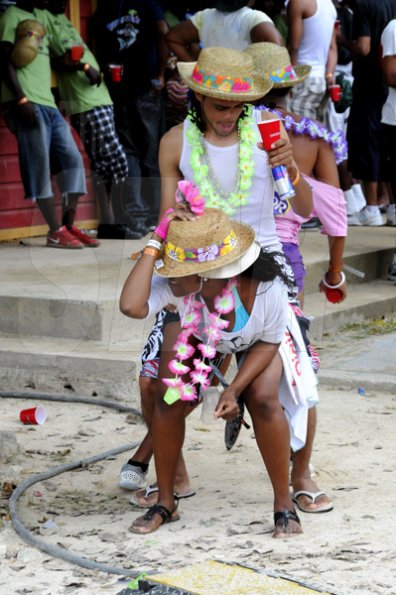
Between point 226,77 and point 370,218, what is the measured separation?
6.76 m

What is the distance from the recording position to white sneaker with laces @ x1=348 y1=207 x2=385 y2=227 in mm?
11094

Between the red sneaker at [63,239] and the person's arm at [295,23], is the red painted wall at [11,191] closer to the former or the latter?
the red sneaker at [63,239]

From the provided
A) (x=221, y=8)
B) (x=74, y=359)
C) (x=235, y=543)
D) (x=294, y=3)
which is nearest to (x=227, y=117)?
(x=235, y=543)

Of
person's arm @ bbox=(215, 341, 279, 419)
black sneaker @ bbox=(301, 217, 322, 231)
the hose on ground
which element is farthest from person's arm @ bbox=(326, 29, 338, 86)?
person's arm @ bbox=(215, 341, 279, 419)

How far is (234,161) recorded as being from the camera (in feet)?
14.9

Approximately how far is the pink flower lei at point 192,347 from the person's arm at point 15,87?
A: 441cm

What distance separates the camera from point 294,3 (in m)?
9.36

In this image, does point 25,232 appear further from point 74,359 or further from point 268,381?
point 268,381

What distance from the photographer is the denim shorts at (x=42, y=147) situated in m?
8.68

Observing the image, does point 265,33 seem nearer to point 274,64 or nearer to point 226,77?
point 274,64

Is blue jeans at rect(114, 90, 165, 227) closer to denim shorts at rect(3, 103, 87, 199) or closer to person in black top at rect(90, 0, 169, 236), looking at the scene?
person in black top at rect(90, 0, 169, 236)

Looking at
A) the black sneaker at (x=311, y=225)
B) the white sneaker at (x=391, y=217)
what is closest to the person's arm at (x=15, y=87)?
the black sneaker at (x=311, y=225)

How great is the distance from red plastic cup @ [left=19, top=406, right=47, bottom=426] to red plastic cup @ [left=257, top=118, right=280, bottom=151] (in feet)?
7.66

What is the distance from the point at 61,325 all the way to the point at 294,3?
12.1ft
